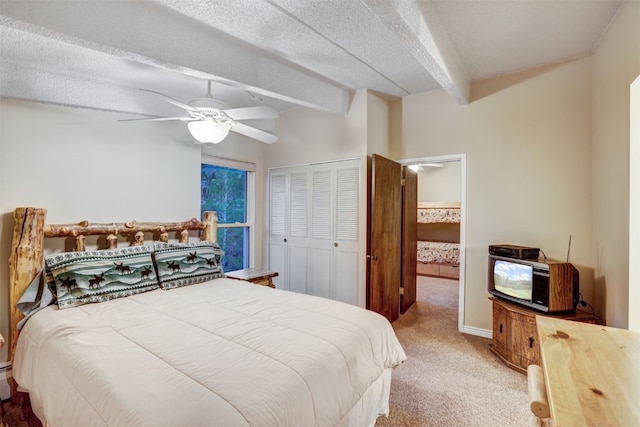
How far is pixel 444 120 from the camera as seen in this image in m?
3.50

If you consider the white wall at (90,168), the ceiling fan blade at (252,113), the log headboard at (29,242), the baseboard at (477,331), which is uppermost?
the ceiling fan blade at (252,113)

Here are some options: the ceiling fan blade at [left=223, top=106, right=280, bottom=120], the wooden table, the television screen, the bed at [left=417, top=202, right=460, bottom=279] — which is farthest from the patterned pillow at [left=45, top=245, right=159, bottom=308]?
the bed at [left=417, top=202, right=460, bottom=279]

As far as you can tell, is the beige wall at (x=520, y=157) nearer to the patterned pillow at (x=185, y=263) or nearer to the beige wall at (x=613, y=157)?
the beige wall at (x=613, y=157)

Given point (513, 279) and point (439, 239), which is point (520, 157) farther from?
point (439, 239)

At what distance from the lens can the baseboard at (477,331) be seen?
3235mm

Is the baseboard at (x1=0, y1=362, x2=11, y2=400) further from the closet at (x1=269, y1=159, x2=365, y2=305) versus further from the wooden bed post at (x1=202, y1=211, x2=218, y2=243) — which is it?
the closet at (x1=269, y1=159, x2=365, y2=305)

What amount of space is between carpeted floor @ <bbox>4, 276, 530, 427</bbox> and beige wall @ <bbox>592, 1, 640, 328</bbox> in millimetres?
932

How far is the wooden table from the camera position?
773 millimetres

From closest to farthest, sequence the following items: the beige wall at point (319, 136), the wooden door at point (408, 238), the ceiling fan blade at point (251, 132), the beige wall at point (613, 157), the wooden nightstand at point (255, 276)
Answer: the beige wall at point (613, 157) < the ceiling fan blade at point (251, 132) < the wooden nightstand at point (255, 276) < the beige wall at point (319, 136) < the wooden door at point (408, 238)

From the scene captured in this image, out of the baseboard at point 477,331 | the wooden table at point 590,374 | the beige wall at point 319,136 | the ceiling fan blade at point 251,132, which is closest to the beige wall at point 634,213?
the wooden table at point 590,374

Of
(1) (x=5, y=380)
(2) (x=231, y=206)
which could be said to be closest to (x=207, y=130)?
(2) (x=231, y=206)

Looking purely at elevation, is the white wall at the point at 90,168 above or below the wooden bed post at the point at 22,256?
above

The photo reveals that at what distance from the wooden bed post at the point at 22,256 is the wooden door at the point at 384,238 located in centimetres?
289

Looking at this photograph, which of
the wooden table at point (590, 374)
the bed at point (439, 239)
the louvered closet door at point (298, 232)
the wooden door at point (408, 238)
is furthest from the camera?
the bed at point (439, 239)
